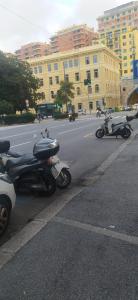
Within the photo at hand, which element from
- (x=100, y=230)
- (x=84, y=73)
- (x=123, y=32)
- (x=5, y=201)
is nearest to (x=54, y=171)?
(x=5, y=201)

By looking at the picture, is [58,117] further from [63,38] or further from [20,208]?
[63,38]

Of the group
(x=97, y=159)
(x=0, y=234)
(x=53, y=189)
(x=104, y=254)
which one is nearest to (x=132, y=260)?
(x=104, y=254)

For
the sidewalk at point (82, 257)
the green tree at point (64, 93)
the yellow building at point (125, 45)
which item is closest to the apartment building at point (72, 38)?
the yellow building at point (125, 45)

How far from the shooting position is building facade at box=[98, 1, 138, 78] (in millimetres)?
131375

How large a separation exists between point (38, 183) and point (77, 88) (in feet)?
310

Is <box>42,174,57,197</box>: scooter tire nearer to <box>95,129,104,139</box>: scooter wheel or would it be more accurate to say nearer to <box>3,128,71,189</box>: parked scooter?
<box>3,128,71,189</box>: parked scooter

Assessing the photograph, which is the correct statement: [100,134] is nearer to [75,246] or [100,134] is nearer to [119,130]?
[119,130]

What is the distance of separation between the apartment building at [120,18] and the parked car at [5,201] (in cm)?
15713

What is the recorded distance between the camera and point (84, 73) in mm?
96438

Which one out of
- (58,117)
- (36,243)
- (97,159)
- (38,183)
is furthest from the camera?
(58,117)

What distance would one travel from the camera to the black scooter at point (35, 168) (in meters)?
6.22

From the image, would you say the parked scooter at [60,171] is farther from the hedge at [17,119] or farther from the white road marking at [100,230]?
the hedge at [17,119]

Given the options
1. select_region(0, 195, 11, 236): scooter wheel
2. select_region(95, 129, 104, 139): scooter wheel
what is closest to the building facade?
select_region(95, 129, 104, 139): scooter wheel

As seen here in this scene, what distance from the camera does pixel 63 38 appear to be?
14725cm
